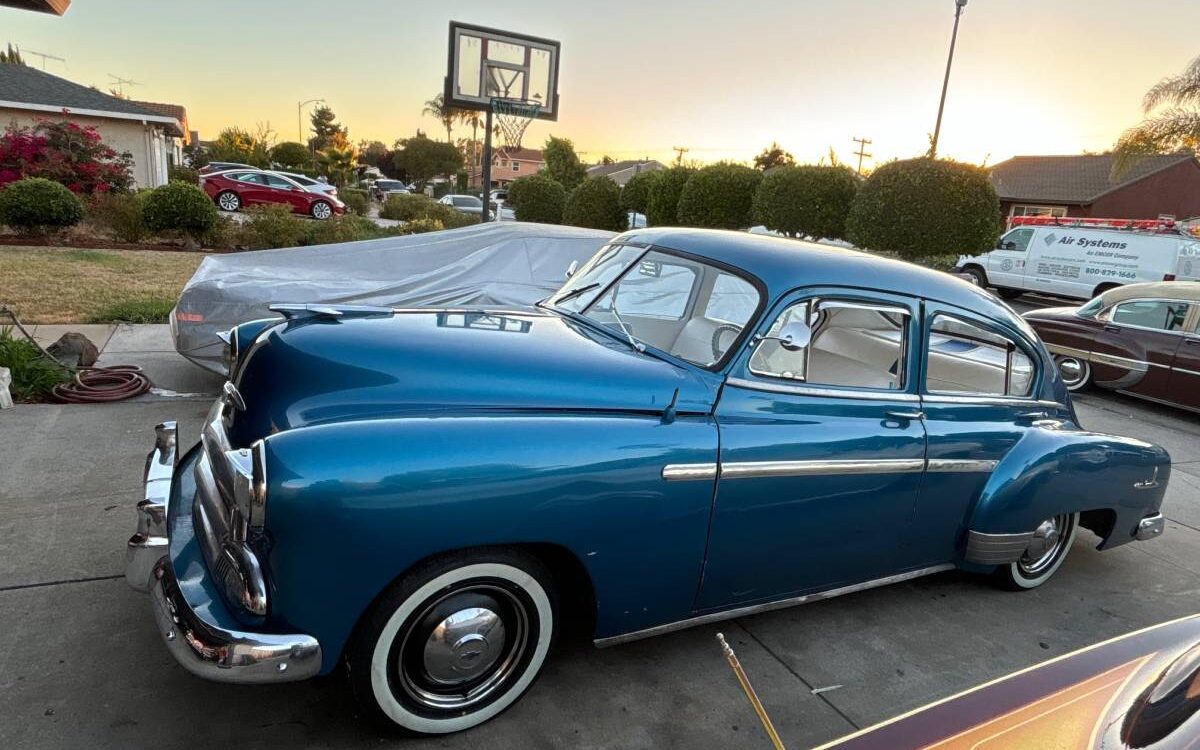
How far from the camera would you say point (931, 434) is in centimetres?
310


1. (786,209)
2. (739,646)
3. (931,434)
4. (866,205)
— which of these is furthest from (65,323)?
(866,205)

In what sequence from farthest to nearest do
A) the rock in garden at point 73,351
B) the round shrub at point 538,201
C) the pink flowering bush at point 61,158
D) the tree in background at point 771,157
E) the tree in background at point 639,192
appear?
the tree in background at point 771,157 → the round shrub at point 538,201 → the tree in background at point 639,192 → the pink flowering bush at point 61,158 → the rock in garden at point 73,351

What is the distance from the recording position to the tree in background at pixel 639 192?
18203 mm

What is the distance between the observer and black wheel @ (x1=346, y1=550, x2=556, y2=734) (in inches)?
85.7

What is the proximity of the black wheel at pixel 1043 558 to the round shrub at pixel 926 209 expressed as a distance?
12.5 metres

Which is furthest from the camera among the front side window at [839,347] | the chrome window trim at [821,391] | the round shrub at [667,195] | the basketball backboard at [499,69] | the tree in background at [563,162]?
the tree in background at [563,162]

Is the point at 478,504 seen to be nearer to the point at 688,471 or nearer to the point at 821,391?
the point at 688,471


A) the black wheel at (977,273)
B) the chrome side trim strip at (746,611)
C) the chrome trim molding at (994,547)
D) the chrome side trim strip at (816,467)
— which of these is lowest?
the chrome side trim strip at (746,611)

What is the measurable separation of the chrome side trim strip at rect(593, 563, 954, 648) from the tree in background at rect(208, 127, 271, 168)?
4686cm

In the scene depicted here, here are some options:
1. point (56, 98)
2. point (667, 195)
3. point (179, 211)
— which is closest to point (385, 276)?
point (179, 211)

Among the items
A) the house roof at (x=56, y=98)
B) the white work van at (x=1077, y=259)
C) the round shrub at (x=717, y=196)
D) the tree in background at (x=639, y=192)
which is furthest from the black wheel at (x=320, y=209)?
the white work van at (x=1077, y=259)

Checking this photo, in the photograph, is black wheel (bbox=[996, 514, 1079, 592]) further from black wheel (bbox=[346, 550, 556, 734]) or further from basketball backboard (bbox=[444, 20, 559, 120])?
basketball backboard (bbox=[444, 20, 559, 120])

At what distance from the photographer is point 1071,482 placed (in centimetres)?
347

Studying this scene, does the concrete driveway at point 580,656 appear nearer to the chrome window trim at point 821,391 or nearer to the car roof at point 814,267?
the chrome window trim at point 821,391
